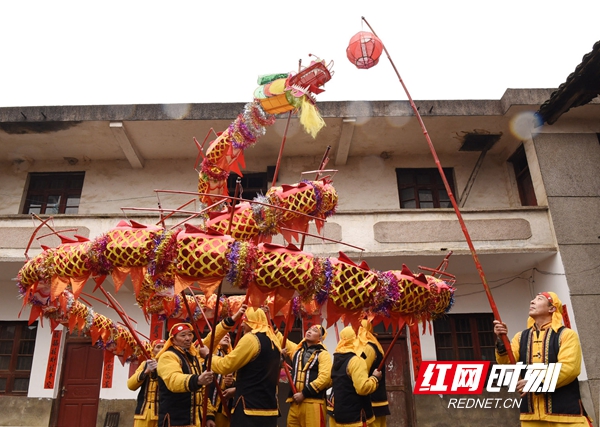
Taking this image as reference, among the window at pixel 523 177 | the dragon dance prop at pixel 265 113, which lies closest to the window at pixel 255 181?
the window at pixel 523 177

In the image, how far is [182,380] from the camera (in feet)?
13.8

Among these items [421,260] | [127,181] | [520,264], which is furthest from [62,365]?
[520,264]

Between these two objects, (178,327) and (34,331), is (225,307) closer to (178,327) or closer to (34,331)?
A: (178,327)

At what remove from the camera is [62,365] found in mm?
10078

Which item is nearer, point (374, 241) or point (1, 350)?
point (374, 241)

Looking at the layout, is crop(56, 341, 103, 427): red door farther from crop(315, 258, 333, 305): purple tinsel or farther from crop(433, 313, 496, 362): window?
crop(315, 258, 333, 305): purple tinsel

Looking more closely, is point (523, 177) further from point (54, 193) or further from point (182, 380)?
point (54, 193)

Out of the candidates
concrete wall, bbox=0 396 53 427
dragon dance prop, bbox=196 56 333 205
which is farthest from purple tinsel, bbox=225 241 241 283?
concrete wall, bbox=0 396 53 427

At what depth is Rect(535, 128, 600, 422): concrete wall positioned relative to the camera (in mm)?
8547

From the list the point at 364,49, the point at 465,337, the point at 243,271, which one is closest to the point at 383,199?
the point at 465,337

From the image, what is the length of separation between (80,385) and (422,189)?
858 cm

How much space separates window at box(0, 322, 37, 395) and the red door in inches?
30.9

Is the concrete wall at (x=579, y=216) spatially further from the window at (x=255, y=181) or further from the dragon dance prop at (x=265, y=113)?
the dragon dance prop at (x=265, y=113)

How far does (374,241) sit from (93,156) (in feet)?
23.1
